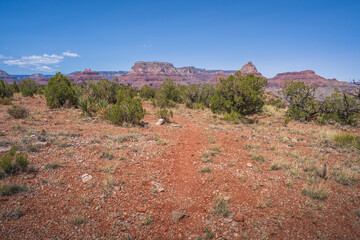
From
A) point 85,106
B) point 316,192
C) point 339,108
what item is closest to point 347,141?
point 316,192

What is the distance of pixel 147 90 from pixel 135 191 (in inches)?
1086

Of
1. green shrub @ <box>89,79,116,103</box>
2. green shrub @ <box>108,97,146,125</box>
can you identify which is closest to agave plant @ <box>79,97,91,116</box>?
green shrub @ <box>108,97,146,125</box>

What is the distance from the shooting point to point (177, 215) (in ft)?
12.6

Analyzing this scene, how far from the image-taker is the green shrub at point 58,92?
14695 mm

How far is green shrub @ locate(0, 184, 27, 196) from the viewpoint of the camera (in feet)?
12.1

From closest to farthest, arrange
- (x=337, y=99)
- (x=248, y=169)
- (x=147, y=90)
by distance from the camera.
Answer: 1. (x=248, y=169)
2. (x=337, y=99)
3. (x=147, y=90)

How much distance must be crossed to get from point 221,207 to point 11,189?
4.75 metres

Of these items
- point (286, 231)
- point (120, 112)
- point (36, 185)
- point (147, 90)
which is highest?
point (147, 90)

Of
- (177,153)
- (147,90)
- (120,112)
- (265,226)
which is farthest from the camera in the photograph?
(147,90)

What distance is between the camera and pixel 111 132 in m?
8.96

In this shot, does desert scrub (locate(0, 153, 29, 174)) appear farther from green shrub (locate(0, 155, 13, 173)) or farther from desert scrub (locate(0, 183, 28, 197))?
desert scrub (locate(0, 183, 28, 197))

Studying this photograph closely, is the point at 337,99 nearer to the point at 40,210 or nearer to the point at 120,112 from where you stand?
the point at 120,112

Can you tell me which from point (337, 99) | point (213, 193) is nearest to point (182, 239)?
point (213, 193)

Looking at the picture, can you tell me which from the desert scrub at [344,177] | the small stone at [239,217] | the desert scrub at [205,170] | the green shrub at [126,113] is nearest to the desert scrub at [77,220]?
the small stone at [239,217]
